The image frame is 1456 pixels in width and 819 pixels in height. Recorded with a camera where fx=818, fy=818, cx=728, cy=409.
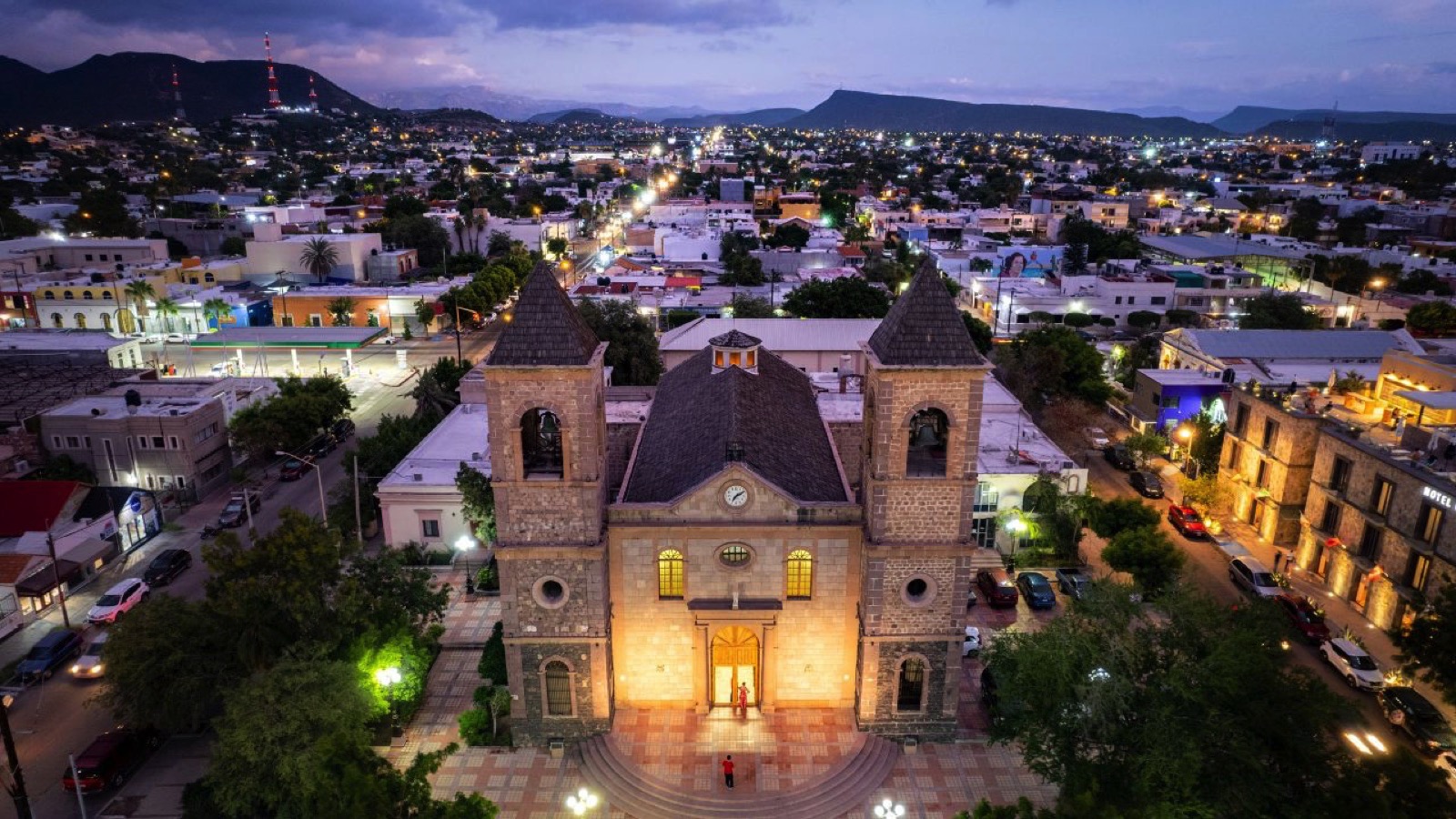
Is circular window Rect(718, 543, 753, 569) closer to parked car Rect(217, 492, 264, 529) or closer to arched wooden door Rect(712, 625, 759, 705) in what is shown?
arched wooden door Rect(712, 625, 759, 705)

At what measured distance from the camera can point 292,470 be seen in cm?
5350

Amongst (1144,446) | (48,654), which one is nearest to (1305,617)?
(1144,446)

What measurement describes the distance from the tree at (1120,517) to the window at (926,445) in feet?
44.2

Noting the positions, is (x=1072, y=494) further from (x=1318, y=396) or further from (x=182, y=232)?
(x=182, y=232)

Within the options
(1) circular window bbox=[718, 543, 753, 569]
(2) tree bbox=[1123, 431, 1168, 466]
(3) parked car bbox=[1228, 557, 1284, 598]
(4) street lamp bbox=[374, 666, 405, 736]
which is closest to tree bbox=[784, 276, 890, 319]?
(2) tree bbox=[1123, 431, 1168, 466]

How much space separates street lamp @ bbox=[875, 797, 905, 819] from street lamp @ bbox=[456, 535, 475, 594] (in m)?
23.0

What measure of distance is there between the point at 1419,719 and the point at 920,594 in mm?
19150


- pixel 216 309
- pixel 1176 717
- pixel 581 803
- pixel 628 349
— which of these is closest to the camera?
pixel 1176 717

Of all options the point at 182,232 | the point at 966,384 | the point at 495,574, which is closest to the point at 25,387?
the point at 495,574

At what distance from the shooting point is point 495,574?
40406mm

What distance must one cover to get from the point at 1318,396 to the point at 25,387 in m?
82.2

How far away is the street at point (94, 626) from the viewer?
2808 centimetres

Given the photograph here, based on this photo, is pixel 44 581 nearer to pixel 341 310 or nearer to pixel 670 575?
pixel 670 575

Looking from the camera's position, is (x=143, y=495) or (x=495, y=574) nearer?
(x=495, y=574)
